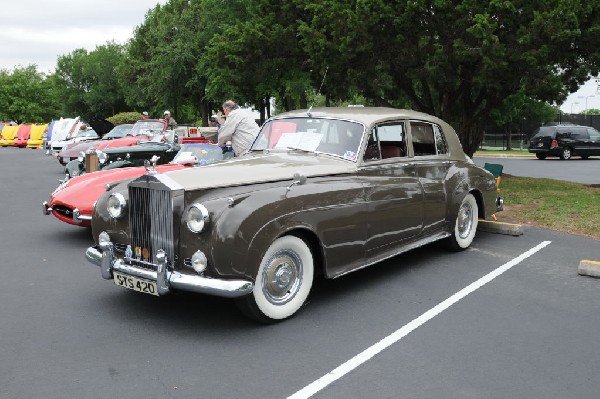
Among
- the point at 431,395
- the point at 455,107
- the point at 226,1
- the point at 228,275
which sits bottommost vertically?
the point at 431,395

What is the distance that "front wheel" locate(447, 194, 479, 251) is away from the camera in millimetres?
6977

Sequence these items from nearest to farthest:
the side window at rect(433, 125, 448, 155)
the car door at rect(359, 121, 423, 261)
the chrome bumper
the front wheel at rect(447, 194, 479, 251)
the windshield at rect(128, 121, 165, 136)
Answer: the chrome bumper < the car door at rect(359, 121, 423, 261) < the side window at rect(433, 125, 448, 155) < the front wheel at rect(447, 194, 479, 251) < the windshield at rect(128, 121, 165, 136)

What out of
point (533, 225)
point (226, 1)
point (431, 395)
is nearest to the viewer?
point (431, 395)

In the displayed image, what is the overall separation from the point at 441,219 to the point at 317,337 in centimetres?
280

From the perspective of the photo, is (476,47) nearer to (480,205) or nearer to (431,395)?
(480,205)

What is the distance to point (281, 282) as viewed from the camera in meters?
4.61

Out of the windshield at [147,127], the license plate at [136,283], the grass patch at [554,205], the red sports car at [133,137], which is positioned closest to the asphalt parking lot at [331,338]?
the license plate at [136,283]

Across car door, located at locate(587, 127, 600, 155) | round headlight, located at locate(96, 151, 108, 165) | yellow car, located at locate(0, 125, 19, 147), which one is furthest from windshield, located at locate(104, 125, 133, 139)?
yellow car, located at locate(0, 125, 19, 147)

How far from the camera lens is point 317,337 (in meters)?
4.30

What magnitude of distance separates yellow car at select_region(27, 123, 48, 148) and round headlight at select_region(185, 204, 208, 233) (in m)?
36.7

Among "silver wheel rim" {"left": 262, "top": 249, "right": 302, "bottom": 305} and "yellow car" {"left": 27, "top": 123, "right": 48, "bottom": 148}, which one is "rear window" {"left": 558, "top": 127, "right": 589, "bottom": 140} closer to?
"silver wheel rim" {"left": 262, "top": 249, "right": 302, "bottom": 305}

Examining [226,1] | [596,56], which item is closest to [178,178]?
[596,56]

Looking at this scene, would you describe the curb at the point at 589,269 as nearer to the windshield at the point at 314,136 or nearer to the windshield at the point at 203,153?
the windshield at the point at 314,136

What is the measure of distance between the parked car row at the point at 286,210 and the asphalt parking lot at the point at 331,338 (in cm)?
35
